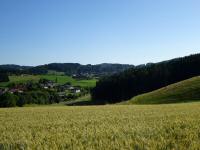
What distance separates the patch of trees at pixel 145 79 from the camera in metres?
137

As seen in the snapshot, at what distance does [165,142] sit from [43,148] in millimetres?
3647

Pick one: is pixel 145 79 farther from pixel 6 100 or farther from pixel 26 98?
pixel 6 100

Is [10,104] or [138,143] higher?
[138,143]

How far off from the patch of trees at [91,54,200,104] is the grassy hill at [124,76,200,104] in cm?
5788

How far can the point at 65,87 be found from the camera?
192m

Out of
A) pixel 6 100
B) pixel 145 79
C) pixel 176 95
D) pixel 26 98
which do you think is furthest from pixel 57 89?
pixel 176 95

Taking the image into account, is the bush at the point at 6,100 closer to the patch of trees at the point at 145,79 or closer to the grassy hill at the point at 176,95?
the patch of trees at the point at 145,79

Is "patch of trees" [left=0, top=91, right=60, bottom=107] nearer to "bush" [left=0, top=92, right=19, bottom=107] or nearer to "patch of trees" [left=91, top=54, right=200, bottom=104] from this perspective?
"bush" [left=0, top=92, right=19, bottom=107]

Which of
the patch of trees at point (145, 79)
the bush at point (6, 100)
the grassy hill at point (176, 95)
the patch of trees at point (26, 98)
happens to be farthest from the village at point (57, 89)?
the grassy hill at point (176, 95)

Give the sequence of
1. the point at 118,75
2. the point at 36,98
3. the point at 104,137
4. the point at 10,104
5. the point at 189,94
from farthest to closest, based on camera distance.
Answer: the point at 118,75, the point at 36,98, the point at 10,104, the point at 189,94, the point at 104,137

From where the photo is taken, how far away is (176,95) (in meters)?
71.8

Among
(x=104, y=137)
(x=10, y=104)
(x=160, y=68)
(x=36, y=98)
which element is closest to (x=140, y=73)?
(x=160, y=68)

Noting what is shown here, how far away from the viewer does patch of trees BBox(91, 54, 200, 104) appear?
137m

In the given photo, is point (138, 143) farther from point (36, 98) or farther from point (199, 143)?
point (36, 98)
